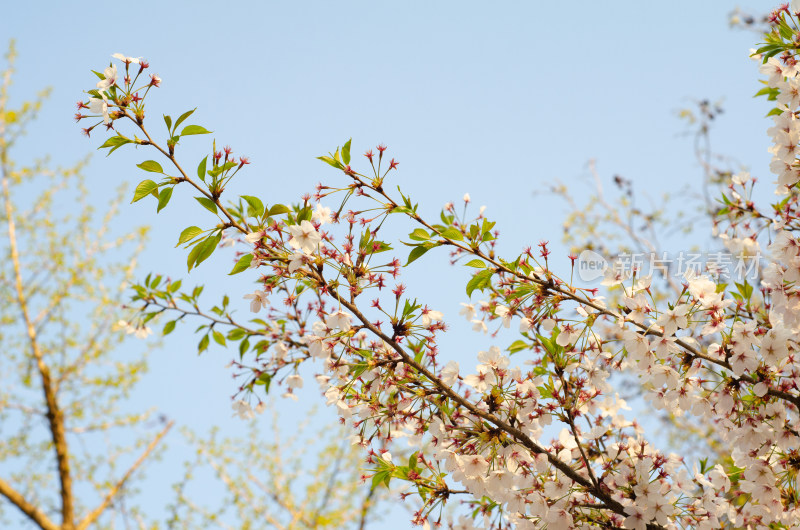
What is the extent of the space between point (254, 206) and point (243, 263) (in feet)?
0.60

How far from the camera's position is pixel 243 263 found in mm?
1880

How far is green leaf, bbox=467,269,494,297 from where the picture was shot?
2.06 meters

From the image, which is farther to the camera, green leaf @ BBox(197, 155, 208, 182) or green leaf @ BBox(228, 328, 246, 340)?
green leaf @ BBox(228, 328, 246, 340)

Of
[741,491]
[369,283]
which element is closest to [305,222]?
[369,283]

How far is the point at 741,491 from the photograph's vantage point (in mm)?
2393

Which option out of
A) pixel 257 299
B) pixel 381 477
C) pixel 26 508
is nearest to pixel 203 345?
pixel 257 299

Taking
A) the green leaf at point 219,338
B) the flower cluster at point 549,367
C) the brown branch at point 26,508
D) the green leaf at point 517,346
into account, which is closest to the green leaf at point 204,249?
the flower cluster at point 549,367

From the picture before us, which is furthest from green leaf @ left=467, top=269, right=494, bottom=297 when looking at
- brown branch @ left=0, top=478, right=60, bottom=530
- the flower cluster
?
brown branch @ left=0, top=478, right=60, bottom=530

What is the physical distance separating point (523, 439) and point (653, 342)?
1.78 ft

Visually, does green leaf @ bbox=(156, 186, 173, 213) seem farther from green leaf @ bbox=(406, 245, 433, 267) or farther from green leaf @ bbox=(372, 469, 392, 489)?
green leaf @ bbox=(372, 469, 392, 489)

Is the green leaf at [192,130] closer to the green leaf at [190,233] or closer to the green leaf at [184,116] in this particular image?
the green leaf at [184,116]

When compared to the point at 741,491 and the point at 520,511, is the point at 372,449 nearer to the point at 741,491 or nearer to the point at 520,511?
the point at 520,511

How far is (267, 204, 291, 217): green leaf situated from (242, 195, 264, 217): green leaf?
3 cm

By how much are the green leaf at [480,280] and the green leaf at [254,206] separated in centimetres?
75
